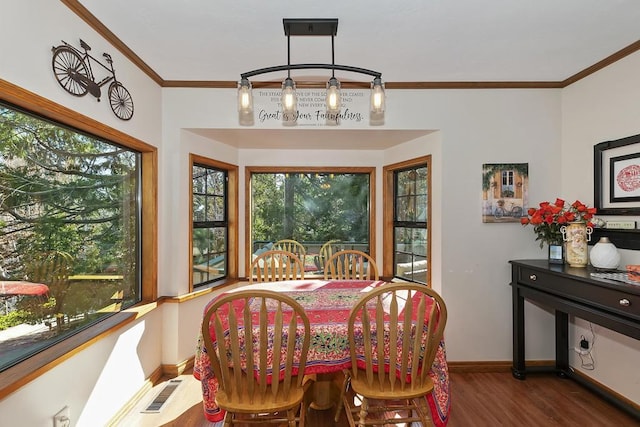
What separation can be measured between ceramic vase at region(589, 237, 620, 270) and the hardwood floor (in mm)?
1000

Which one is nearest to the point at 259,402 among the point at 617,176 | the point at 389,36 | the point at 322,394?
the point at 322,394

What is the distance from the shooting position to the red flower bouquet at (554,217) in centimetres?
245

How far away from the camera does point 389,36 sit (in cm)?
212

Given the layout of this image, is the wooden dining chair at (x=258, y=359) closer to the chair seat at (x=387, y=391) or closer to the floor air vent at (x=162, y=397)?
the chair seat at (x=387, y=391)

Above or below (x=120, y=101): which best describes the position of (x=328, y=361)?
below

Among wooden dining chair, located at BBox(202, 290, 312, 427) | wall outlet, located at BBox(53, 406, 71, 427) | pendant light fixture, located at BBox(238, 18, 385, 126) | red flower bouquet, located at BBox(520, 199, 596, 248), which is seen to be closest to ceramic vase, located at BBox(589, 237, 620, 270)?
red flower bouquet, located at BBox(520, 199, 596, 248)

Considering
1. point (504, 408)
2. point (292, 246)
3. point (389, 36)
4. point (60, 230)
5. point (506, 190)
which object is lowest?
point (504, 408)

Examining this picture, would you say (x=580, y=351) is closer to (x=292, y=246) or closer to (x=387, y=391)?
(x=387, y=391)

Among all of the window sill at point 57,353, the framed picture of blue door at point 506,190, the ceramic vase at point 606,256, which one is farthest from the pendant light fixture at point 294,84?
the ceramic vase at point 606,256

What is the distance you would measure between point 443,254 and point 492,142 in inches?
42.2

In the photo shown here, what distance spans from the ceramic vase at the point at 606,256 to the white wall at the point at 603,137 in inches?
6.6

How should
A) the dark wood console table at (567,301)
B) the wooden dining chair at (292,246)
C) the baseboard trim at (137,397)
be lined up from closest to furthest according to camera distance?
the dark wood console table at (567,301), the baseboard trim at (137,397), the wooden dining chair at (292,246)

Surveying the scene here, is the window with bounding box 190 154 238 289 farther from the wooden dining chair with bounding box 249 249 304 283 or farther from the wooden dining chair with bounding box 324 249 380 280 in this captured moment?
the wooden dining chair with bounding box 324 249 380 280

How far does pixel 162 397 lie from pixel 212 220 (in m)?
1.59
